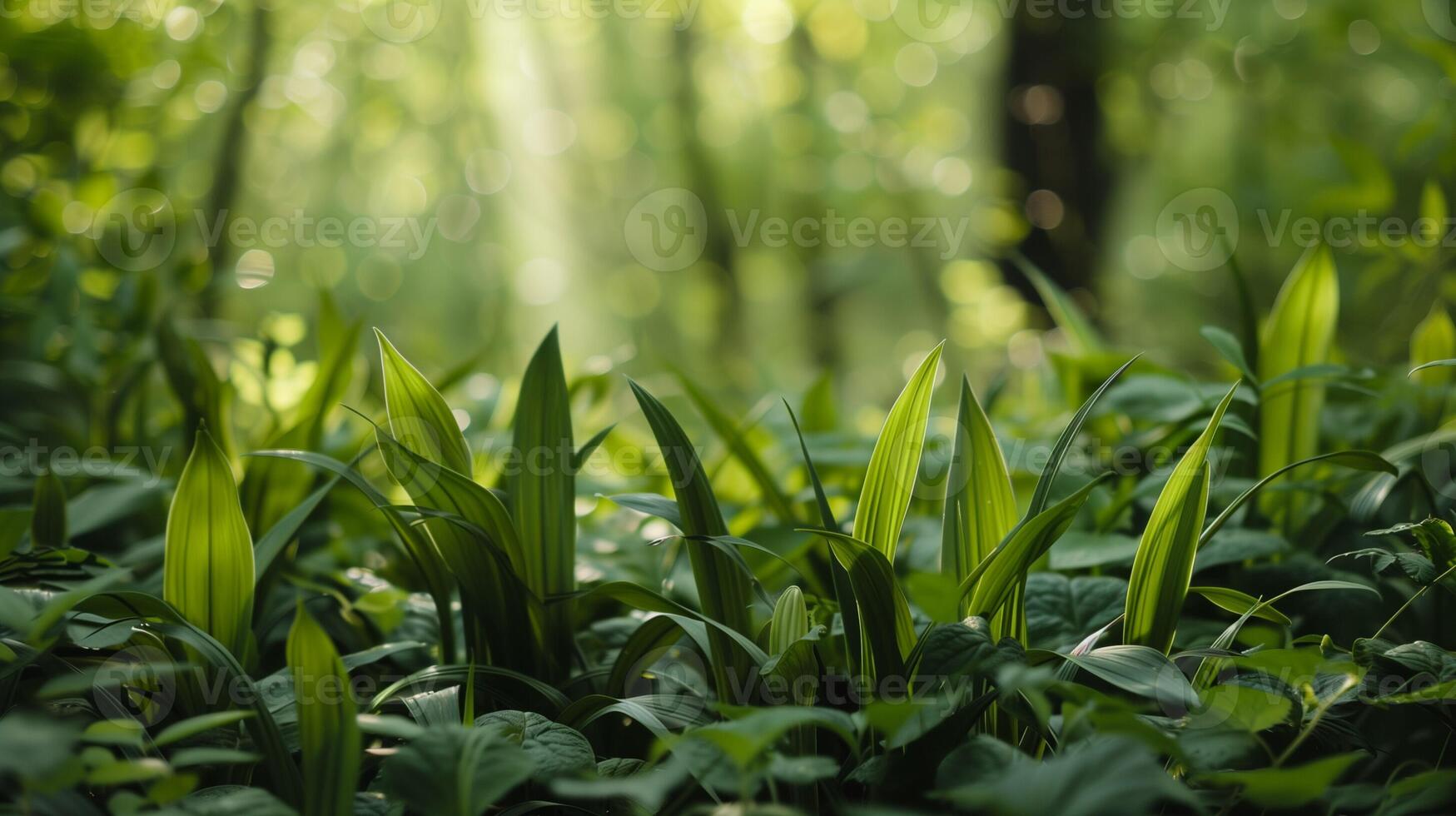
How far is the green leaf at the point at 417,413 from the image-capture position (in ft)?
2.52

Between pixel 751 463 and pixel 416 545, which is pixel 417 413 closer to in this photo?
pixel 416 545

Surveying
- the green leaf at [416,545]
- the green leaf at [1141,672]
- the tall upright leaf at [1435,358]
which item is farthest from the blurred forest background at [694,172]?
the green leaf at [1141,672]

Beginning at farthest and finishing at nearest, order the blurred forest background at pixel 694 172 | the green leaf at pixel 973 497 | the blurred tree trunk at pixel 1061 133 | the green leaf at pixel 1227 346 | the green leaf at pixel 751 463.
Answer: the blurred tree trunk at pixel 1061 133 → the blurred forest background at pixel 694 172 → the green leaf at pixel 751 463 → the green leaf at pixel 1227 346 → the green leaf at pixel 973 497

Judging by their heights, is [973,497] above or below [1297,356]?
below

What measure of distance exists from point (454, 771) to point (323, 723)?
14cm

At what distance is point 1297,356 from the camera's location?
3.42 feet

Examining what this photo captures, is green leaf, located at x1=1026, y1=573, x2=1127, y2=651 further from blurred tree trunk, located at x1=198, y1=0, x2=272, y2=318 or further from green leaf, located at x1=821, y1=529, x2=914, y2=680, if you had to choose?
blurred tree trunk, located at x1=198, y1=0, x2=272, y2=318

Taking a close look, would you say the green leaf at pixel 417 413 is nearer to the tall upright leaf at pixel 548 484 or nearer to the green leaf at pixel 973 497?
the tall upright leaf at pixel 548 484

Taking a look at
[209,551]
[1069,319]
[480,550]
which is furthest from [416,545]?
[1069,319]

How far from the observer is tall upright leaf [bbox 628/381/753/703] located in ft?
2.46

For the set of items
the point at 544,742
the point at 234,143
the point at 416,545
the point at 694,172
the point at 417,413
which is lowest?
the point at 544,742

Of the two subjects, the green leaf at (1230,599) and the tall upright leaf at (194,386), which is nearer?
the green leaf at (1230,599)

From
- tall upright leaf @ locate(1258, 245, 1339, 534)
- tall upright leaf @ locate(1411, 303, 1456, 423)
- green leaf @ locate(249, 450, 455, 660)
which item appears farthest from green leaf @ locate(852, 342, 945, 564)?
tall upright leaf @ locate(1411, 303, 1456, 423)

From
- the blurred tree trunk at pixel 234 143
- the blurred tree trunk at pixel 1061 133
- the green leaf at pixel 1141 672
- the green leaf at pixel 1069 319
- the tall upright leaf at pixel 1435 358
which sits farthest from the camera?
the blurred tree trunk at pixel 1061 133
